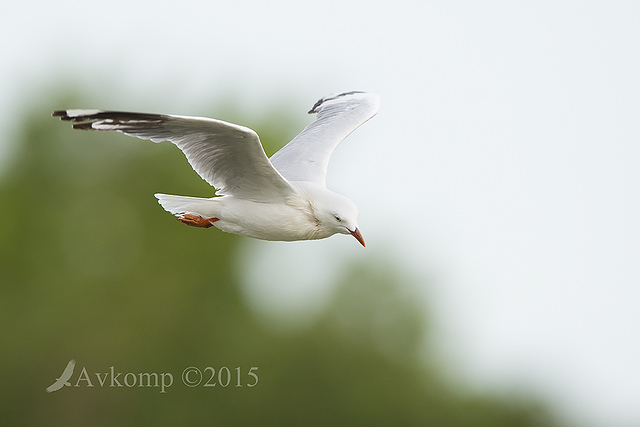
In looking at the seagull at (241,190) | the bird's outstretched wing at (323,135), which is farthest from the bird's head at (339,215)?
the bird's outstretched wing at (323,135)

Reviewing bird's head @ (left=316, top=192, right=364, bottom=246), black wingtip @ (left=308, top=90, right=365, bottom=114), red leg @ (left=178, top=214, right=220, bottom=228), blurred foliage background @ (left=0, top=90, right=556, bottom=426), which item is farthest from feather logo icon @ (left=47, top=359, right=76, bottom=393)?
bird's head @ (left=316, top=192, right=364, bottom=246)

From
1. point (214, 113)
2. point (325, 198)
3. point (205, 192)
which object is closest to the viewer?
point (325, 198)

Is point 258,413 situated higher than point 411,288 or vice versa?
point 411,288

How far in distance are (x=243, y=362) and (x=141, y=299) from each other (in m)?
2.27

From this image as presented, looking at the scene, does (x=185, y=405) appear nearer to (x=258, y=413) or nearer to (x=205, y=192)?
(x=258, y=413)

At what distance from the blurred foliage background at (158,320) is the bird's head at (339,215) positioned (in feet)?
39.9

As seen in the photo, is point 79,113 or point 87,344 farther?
point 87,344

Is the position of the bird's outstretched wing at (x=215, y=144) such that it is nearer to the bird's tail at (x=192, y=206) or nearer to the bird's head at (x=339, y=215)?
the bird's tail at (x=192, y=206)

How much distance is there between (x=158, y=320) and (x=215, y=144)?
13107mm

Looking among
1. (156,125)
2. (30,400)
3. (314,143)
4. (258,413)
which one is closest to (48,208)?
(30,400)

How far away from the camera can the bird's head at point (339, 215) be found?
7.11 m

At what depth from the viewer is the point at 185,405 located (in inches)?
749

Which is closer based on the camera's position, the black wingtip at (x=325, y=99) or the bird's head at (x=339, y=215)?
the bird's head at (x=339, y=215)

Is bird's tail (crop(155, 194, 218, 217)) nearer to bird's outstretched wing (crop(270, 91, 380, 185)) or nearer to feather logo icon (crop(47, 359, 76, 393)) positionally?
bird's outstretched wing (crop(270, 91, 380, 185))
